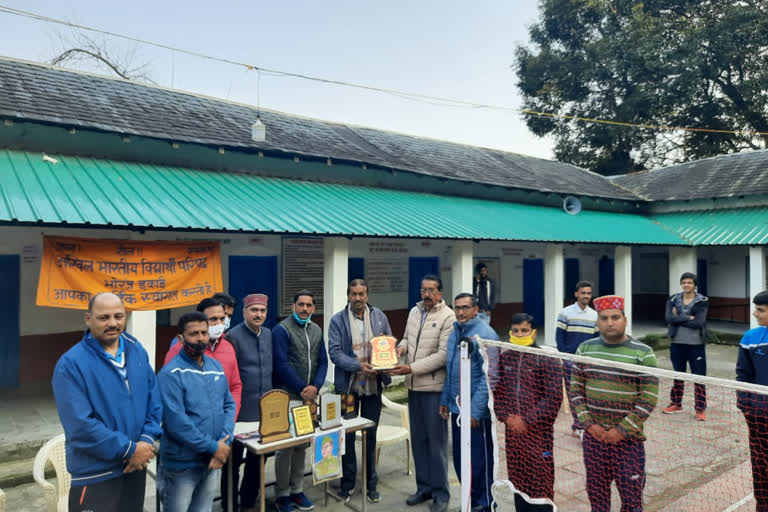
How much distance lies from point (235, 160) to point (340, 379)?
5.55 m

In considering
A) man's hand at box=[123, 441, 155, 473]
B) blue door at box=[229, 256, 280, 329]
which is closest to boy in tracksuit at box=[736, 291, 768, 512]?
man's hand at box=[123, 441, 155, 473]

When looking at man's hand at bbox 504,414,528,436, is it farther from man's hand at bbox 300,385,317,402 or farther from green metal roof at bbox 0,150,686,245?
green metal roof at bbox 0,150,686,245

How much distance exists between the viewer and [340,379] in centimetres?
497

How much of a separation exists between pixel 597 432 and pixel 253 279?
7924mm

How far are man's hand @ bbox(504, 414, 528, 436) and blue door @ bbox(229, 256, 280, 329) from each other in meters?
6.84

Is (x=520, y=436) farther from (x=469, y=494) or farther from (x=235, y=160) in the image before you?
(x=235, y=160)

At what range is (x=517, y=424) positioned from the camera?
160 inches

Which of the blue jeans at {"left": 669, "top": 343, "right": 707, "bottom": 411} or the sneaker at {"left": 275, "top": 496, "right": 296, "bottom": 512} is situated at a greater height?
the blue jeans at {"left": 669, "top": 343, "right": 707, "bottom": 411}

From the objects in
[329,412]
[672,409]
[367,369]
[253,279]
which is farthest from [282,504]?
[253,279]

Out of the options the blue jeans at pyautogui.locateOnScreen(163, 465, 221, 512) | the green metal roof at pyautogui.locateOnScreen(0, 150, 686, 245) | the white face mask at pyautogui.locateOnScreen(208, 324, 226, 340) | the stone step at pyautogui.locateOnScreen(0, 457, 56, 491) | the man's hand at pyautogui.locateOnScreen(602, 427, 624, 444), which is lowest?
the stone step at pyautogui.locateOnScreen(0, 457, 56, 491)

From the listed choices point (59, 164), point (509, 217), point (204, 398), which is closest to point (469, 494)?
point (204, 398)

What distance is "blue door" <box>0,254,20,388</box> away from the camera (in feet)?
26.1

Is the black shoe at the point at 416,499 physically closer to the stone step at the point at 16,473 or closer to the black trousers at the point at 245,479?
the black trousers at the point at 245,479

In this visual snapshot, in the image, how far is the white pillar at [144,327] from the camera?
6594 millimetres
